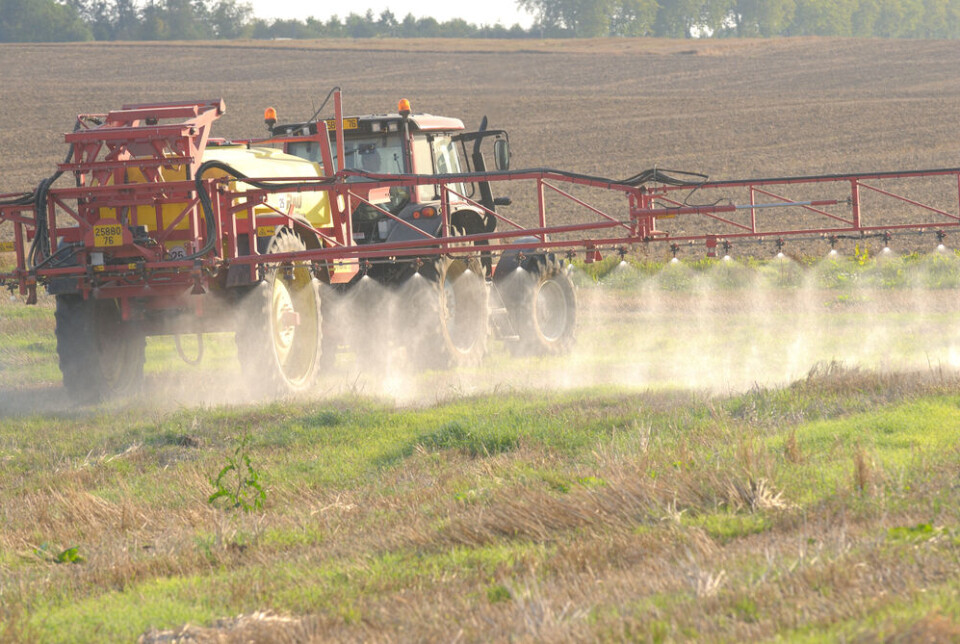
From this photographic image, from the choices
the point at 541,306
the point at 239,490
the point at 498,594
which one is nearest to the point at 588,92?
the point at 541,306

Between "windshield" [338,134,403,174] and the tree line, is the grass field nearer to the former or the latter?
"windshield" [338,134,403,174]

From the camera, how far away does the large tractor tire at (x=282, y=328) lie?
10297 mm

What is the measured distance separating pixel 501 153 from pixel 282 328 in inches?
127

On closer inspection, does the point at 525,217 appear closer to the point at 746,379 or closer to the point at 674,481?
the point at 746,379

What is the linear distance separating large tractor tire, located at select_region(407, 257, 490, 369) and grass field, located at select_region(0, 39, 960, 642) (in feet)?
1.20

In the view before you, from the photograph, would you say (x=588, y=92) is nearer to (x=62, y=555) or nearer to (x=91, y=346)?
(x=91, y=346)

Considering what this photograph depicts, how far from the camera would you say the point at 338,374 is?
41.0ft

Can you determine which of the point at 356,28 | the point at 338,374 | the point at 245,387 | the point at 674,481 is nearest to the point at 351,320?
the point at 338,374

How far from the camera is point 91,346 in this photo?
1070cm

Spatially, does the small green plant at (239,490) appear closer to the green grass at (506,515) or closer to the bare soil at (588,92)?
the green grass at (506,515)

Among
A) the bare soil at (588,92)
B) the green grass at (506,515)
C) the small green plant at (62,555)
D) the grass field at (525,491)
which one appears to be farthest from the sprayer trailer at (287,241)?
the bare soil at (588,92)

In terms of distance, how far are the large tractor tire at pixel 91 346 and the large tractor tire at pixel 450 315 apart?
286cm

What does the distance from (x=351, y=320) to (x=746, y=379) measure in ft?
13.5

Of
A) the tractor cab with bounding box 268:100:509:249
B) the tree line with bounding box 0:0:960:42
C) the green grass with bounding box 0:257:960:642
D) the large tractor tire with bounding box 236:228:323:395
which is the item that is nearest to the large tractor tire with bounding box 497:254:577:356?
the tractor cab with bounding box 268:100:509:249
